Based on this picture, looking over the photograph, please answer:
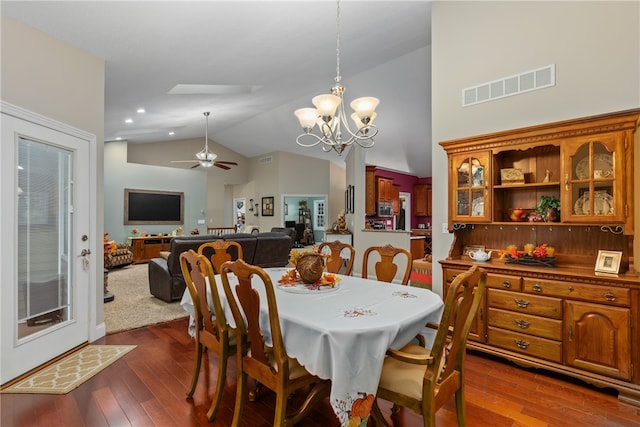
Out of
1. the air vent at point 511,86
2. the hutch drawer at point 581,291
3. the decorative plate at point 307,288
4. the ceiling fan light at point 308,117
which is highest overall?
the air vent at point 511,86

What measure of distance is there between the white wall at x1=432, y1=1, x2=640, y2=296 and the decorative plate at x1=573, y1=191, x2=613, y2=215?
0.68 meters

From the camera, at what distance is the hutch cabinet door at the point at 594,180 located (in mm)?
2383

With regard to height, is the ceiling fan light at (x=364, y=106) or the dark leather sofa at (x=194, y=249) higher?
the ceiling fan light at (x=364, y=106)

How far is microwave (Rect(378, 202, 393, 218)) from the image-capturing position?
27.4ft

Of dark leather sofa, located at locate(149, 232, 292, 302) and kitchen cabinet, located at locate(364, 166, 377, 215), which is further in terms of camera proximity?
kitchen cabinet, located at locate(364, 166, 377, 215)

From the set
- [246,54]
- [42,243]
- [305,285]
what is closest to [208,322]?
[305,285]

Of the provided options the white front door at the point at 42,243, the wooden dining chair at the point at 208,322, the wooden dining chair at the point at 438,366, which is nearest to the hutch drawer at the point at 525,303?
the wooden dining chair at the point at 438,366

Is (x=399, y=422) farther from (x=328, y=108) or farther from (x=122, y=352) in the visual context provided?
(x=122, y=352)

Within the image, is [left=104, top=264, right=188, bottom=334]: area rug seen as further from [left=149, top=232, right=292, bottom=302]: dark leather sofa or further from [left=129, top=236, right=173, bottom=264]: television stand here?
[left=129, top=236, right=173, bottom=264]: television stand

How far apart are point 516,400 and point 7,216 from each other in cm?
395

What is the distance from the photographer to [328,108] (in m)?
2.56

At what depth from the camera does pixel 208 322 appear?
7.36 feet

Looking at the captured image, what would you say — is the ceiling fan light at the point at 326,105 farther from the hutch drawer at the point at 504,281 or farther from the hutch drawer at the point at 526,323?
the hutch drawer at the point at 526,323

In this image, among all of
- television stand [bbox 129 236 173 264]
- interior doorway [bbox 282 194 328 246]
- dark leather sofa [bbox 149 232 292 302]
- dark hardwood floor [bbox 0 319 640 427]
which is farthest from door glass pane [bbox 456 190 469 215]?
interior doorway [bbox 282 194 328 246]
